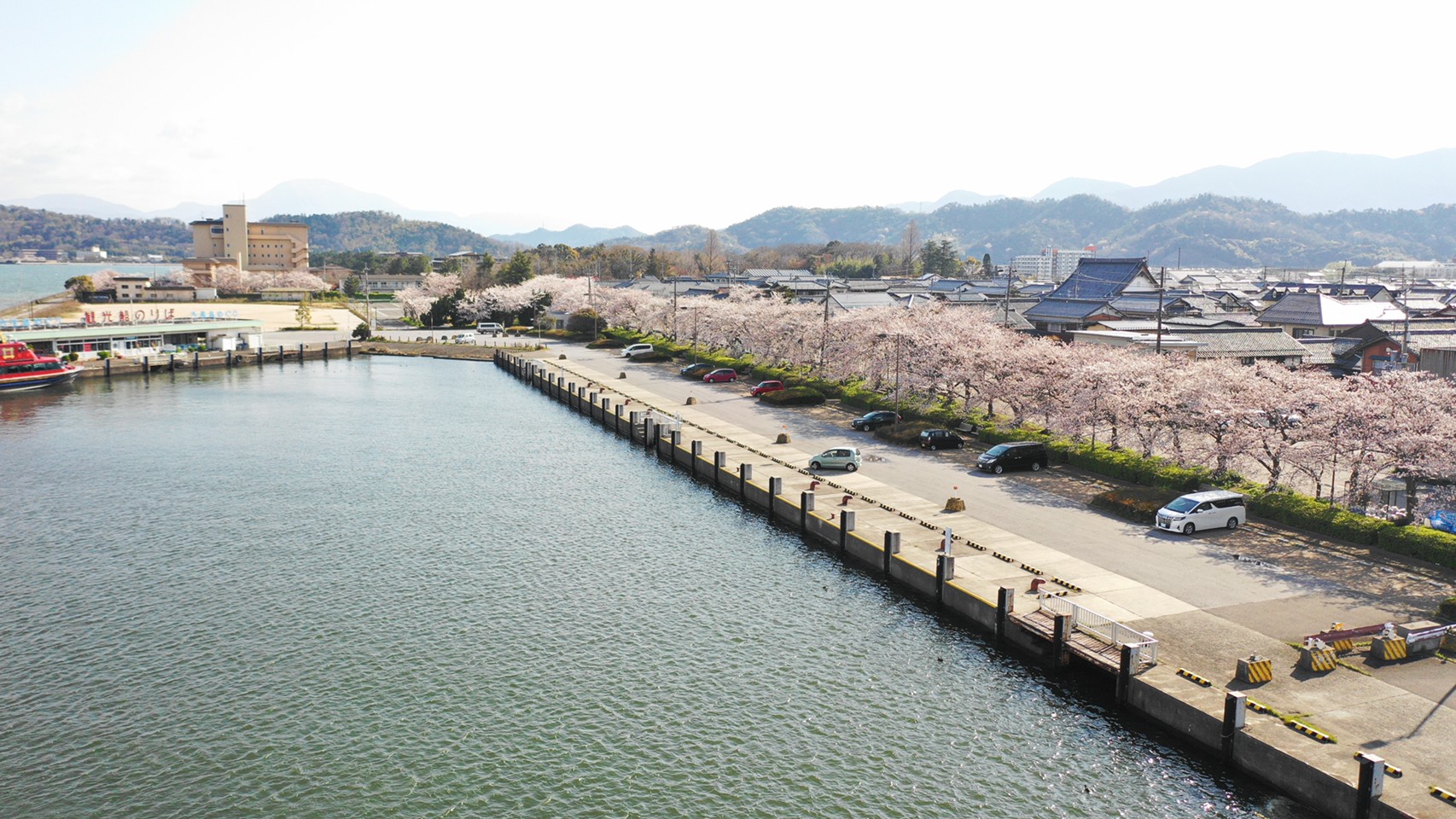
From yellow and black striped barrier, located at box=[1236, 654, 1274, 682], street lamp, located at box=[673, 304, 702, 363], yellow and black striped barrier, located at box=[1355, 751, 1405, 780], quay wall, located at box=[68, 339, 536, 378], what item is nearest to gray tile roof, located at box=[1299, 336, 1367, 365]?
yellow and black striped barrier, located at box=[1236, 654, 1274, 682]

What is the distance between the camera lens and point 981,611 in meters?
29.9

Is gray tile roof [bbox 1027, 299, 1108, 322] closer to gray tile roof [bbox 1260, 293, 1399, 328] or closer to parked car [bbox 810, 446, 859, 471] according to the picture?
gray tile roof [bbox 1260, 293, 1399, 328]

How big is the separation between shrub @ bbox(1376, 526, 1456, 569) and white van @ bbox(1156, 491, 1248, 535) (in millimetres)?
4811

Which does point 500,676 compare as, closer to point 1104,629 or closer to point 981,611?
point 981,611

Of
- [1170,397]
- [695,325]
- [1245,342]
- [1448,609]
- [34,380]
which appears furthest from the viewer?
[695,325]

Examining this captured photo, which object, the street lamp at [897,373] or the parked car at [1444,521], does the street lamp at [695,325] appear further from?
the parked car at [1444,521]

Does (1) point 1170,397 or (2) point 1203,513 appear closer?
(2) point 1203,513

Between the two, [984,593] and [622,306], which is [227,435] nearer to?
[984,593]

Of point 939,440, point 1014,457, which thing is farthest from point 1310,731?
point 939,440

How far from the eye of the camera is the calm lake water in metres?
21.3

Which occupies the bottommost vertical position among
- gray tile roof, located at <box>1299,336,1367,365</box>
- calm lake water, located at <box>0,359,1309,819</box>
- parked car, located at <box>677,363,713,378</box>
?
calm lake water, located at <box>0,359,1309,819</box>

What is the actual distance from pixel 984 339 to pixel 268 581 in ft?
145

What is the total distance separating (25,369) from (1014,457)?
88.3 metres

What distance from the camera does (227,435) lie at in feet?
208
